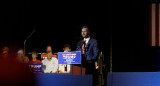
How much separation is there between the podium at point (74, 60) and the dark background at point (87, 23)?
531 cm

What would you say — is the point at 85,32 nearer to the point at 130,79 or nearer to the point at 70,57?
the point at 70,57

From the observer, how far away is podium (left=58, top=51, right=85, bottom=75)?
5.11 m

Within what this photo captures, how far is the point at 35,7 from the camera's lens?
13.9 metres

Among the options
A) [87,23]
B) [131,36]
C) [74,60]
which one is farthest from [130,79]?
[87,23]

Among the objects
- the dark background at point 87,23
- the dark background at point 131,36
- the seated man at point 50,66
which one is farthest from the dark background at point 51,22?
the seated man at point 50,66

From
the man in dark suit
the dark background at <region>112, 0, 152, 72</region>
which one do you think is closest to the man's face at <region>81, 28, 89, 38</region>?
the man in dark suit

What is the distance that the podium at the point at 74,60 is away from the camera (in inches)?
201

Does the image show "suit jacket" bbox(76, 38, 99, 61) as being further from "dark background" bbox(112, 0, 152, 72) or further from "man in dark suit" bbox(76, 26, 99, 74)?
A: "dark background" bbox(112, 0, 152, 72)

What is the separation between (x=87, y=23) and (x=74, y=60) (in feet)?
31.7

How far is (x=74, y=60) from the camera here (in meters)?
5.16

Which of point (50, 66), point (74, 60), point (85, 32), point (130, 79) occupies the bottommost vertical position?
point (130, 79)

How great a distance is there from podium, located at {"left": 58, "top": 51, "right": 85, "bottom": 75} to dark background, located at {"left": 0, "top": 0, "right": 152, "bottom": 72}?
17.4 ft

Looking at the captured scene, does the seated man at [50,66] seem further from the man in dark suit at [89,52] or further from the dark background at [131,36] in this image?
the dark background at [131,36]

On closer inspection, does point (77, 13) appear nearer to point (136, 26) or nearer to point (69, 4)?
point (69, 4)
